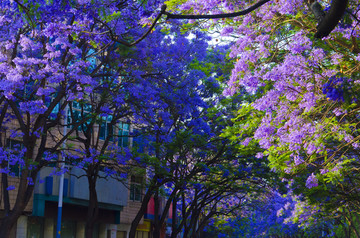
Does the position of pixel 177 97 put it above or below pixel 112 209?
above

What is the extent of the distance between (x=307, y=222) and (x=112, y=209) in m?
10.1

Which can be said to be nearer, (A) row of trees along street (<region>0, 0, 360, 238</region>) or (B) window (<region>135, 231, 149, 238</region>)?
(A) row of trees along street (<region>0, 0, 360, 238</region>)

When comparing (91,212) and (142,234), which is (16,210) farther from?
(142,234)

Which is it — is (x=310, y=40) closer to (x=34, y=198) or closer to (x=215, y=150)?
(x=215, y=150)

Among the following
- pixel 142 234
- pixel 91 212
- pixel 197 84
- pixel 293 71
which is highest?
pixel 197 84

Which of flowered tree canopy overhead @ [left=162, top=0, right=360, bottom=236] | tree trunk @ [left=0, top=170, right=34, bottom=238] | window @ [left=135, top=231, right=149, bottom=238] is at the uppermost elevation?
flowered tree canopy overhead @ [left=162, top=0, right=360, bottom=236]

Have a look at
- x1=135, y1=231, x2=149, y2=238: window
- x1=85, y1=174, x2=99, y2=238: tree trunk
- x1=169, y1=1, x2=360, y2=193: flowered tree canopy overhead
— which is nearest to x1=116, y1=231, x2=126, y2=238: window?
x1=135, y1=231, x2=149, y2=238: window

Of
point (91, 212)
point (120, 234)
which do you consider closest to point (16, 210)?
point (91, 212)

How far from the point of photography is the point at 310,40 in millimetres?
12609

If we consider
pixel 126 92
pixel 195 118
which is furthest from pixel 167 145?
pixel 126 92

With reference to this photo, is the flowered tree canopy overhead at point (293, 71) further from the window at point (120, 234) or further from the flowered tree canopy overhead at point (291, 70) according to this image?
the window at point (120, 234)

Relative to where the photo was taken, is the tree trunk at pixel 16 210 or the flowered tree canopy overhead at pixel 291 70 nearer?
the flowered tree canopy overhead at pixel 291 70

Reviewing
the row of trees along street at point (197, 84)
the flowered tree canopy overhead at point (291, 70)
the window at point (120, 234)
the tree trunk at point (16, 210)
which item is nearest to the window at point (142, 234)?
the window at point (120, 234)

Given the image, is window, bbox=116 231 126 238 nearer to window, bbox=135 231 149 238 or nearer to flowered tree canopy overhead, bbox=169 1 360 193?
window, bbox=135 231 149 238
